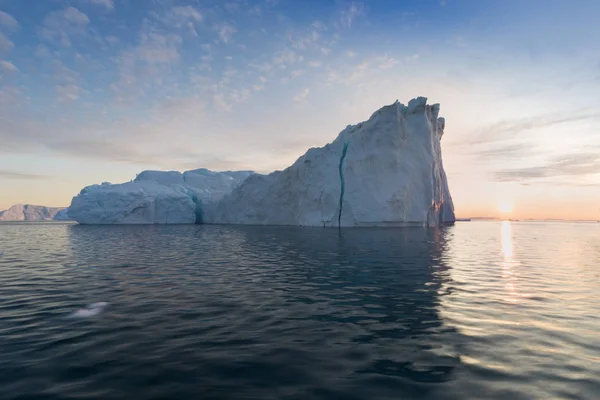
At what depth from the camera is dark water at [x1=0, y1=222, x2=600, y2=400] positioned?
4.68 meters

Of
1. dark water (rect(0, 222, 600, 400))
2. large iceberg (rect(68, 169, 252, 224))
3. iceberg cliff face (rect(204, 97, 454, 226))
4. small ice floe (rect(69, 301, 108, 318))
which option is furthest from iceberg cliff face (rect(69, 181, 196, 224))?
small ice floe (rect(69, 301, 108, 318))

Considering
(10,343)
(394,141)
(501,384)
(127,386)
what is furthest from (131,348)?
(394,141)

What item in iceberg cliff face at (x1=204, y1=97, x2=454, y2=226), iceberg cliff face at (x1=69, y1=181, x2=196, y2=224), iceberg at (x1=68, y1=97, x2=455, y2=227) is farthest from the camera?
iceberg cliff face at (x1=69, y1=181, x2=196, y2=224)

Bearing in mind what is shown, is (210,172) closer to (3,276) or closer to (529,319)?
(3,276)

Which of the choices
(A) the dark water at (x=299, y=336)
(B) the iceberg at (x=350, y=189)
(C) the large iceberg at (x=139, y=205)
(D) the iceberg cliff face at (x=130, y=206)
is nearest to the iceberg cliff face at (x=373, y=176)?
(B) the iceberg at (x=350, y=189)

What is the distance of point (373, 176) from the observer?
49.9m

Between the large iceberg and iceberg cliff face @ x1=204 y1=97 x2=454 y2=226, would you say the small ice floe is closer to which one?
iceberg cliff face @ x1=204 y1=97 x2=454 y2=226

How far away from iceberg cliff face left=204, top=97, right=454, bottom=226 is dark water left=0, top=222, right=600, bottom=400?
1414 inches

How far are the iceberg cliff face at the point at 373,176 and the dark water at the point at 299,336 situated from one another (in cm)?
3592

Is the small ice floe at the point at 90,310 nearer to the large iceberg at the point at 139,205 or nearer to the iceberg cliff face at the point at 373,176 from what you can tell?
the iceberg cliff face at the point at 373,176

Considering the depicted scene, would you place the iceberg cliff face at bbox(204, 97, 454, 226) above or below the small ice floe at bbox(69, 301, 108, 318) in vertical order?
above

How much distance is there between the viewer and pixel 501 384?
475 cm

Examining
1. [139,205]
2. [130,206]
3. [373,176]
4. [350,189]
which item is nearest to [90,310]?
[350,189]

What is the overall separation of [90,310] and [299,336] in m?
5.26
